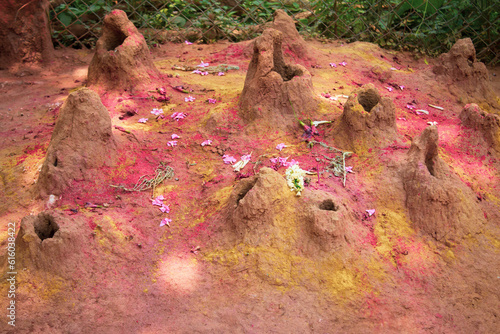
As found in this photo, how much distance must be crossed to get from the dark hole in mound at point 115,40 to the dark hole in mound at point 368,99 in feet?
9.26

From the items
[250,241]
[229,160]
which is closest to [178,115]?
A: [229,160]

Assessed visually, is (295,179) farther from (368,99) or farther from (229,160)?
(368,99)

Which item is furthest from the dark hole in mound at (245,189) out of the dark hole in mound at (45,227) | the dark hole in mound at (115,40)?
the dark hole in mound at (115,40)

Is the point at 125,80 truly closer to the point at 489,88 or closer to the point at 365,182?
the point at 365,182

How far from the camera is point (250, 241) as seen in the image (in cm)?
327

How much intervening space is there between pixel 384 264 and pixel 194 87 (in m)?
3.19

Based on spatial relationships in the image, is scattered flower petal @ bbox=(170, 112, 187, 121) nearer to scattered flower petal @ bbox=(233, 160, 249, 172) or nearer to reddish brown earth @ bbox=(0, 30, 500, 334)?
reddish brown earth @ bbox=(0, 30, 500, 334)

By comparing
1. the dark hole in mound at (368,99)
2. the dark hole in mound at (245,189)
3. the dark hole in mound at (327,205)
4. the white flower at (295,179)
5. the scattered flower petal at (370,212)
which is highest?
the dark hole in mound at (368,99)

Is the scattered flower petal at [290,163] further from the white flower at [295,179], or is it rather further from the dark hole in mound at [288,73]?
the dark hole in mound at [288,73]

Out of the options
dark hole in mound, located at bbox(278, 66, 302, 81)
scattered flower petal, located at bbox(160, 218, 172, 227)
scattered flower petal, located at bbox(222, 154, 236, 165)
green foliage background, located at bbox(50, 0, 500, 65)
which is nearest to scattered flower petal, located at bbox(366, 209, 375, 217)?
scattered flower petal, located at bbox(222, 154, 236, 165)

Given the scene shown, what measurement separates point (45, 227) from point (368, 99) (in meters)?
2.91

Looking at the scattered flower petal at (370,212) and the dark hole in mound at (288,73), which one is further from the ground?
the dark hole in mound at (288,73)

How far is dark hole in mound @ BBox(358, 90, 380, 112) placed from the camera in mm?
4314

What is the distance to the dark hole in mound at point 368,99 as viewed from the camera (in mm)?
4314
